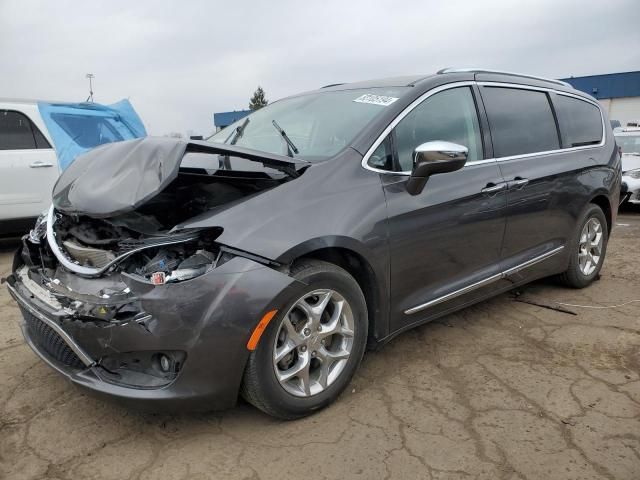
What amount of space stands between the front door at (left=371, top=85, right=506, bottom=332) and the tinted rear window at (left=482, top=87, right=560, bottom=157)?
0.18 meters

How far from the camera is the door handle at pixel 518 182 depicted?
3.35 meters

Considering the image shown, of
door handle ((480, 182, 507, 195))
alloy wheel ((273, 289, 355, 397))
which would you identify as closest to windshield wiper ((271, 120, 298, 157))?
alloy wheel ((273, 289, 355, 397))

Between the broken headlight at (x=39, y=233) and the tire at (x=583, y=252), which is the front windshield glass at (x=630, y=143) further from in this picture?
the broken headlight at (x=39, y=233)

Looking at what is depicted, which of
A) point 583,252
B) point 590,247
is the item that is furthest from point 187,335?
point 590,247

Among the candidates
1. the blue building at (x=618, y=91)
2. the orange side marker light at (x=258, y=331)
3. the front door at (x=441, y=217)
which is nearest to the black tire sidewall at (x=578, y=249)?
the front door at (x=441, y=217)

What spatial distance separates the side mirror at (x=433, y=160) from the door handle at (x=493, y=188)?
1.78 feet

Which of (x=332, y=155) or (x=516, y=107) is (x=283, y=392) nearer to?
(x=332, y=155)

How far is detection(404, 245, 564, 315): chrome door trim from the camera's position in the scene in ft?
9.46

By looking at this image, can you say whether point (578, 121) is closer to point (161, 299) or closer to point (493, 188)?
point (493, 188)

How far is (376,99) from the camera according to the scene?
3023mm

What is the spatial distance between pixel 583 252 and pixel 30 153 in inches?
225

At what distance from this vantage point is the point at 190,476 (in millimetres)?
2062

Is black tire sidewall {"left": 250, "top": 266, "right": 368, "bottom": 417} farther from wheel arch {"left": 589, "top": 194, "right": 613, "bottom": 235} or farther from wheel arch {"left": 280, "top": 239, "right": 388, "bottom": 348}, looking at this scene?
wheel arch {"left": 589, "top": 194, "right": 613, "bottom": 235}

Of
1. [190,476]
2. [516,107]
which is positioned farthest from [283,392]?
[516,107]
